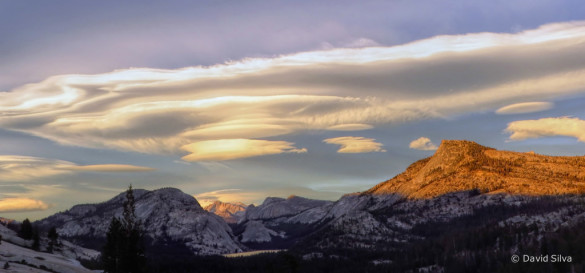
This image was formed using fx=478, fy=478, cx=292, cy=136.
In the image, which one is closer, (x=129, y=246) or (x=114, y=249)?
(x=129, y=246)

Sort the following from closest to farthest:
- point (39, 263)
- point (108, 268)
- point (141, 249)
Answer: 1. point (39, 263)
2. point (141, 249)
3. point (108, 268)

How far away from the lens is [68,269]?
9700cm

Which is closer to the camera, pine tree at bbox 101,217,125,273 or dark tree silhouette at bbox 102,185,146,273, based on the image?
dark tree silhouette at bbox 102,185,146,273

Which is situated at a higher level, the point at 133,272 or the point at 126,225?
the point at 126,225

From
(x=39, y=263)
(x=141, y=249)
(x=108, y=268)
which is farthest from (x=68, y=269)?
(x=108, y=268)

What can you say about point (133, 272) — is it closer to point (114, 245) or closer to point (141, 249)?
point (141, 249)

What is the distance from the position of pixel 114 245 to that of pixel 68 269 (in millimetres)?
28896

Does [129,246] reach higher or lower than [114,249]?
higher

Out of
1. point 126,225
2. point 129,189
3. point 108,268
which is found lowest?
point 108,268

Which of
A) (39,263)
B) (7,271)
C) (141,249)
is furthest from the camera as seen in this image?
(141,249)

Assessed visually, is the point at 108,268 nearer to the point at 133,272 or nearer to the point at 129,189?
the point at 133,272

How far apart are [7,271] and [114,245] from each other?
57837 mm

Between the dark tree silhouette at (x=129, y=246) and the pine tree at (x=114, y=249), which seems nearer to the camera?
the dark tree silhouette at (x=129, y=246)

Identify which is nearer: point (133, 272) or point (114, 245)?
point (133, 272)
